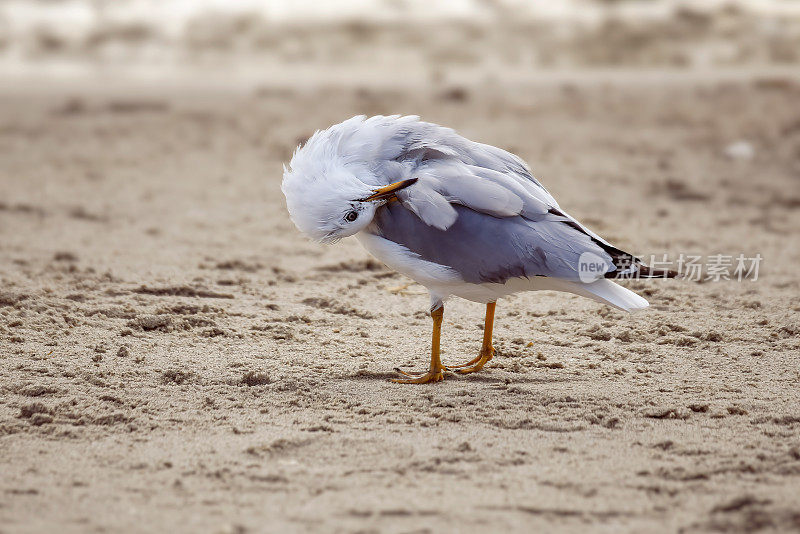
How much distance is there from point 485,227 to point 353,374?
1005mm

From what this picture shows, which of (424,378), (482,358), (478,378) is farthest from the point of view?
(482,358)

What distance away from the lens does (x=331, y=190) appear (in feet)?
14.6

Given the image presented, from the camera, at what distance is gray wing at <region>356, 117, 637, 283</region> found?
4305 millimetres

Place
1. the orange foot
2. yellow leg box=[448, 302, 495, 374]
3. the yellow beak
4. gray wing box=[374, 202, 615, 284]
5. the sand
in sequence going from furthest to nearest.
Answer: yellow leg box=[448, 302, 495, 374] < the orange foot < the yellow beak < gray wing box=[374, 202, 615, 284] < the sand

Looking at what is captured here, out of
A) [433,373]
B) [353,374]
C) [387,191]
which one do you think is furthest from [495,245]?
[353,374]

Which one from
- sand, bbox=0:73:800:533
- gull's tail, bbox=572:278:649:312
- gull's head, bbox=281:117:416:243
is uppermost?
gull's head, bbox=281:117:416:243

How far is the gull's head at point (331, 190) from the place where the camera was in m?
4.41

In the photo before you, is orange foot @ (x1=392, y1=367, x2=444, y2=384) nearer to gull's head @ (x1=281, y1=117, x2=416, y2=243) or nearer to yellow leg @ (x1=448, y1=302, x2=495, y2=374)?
yellow leg @ (x1=448, y1=302, x2=495, y2=374)

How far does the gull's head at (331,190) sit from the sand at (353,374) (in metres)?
0.76

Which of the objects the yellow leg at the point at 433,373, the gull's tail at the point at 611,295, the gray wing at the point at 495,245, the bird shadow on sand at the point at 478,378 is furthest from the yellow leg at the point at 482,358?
the gull's tail at the point at 611,295

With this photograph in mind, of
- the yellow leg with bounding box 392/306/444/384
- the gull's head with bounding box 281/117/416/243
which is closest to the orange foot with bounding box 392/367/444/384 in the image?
the yellow leg with bounding box 392/306/444/384

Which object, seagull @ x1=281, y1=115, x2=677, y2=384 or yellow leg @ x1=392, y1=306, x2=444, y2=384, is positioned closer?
seagull @ x1=281, y1=115, x2=677, y2=384

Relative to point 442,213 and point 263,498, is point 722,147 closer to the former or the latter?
point 442,213

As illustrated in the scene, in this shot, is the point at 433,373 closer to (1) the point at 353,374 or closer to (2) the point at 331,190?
(1) the point at 353,374
